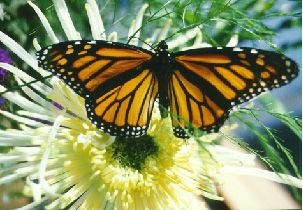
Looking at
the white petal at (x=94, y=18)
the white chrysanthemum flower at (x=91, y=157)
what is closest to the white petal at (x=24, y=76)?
the white chrysanthemum flower at (x=91, y=157)

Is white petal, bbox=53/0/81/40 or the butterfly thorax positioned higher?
white petal, bbox=53/0/81/40

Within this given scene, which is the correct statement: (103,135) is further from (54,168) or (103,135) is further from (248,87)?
(248,87)

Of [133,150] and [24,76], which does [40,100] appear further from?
[133,150]

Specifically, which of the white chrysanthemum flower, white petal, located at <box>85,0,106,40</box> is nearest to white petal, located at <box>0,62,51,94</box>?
the white chrysanthemum flower

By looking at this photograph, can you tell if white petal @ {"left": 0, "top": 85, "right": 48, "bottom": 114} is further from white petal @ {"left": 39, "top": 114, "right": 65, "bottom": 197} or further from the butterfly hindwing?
the butterfly hindwing

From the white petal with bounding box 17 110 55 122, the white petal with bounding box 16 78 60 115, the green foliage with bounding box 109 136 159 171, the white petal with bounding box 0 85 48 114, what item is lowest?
the green foliage with bounding box 109 136 159 171

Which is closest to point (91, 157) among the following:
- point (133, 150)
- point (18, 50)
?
point (133, 150)
